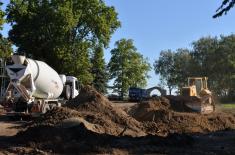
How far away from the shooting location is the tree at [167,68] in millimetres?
127625

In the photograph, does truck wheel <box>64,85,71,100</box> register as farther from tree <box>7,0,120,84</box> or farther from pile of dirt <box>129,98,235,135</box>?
tree <box>7,0,120,84</box>

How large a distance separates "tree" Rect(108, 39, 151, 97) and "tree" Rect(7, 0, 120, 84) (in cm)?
3323

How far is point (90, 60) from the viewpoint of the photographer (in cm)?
6438

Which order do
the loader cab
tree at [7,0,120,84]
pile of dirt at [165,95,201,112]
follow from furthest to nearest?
tree at [7,0,120,84] → the loader cab → pile of dirt at [165,95,201,112]

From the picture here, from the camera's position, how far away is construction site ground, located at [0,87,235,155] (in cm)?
1650

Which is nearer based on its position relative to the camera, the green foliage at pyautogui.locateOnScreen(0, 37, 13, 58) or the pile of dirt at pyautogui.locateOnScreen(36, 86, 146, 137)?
the pile of dirt at pyautogui.locateOnScreen(36, 86, 146, 137)

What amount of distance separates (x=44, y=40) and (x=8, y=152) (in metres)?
46.0

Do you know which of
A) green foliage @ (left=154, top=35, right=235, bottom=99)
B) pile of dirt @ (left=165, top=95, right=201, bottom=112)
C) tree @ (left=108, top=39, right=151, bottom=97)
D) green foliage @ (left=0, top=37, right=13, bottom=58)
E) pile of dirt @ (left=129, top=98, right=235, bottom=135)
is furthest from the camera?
green foliage @ (left=154, top=35, right=235, bottom=99)

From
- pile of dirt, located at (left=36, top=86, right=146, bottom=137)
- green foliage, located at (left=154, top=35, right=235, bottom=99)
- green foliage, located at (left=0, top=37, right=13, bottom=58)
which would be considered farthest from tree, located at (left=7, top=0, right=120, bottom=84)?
green foliage, located at (left=154, top=35, right=235, bottom=99)

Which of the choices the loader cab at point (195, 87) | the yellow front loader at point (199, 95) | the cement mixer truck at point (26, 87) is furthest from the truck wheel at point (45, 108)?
the loader cab at point (195, 87)

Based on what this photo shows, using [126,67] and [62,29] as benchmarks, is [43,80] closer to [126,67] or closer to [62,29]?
[62,29]


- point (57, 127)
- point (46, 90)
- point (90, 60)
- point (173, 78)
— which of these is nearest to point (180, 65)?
point (173, 78)

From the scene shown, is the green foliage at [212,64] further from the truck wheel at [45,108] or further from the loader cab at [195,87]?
the truck wheel at [45,108]

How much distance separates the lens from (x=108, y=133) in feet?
72.3
